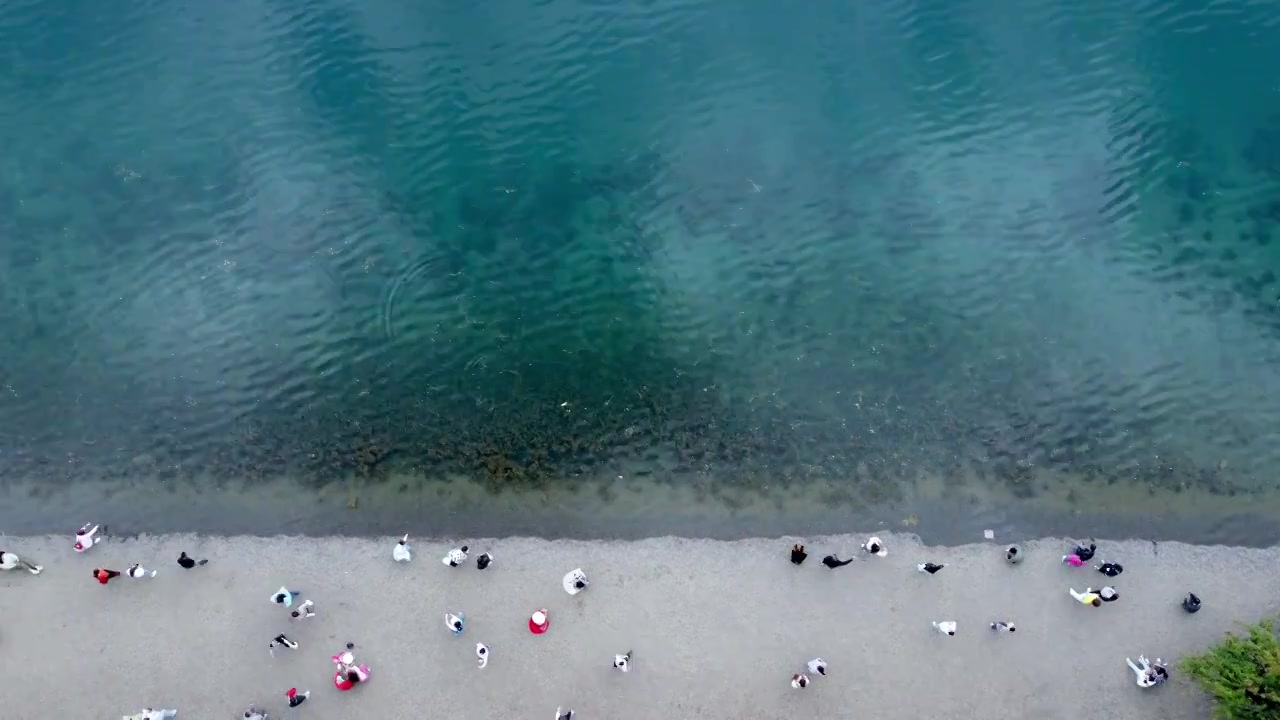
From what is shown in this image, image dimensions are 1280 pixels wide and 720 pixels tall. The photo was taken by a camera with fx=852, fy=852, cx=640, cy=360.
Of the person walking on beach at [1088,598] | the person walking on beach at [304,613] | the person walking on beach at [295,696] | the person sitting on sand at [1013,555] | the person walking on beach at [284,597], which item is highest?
the person walking on beach at [284,597]

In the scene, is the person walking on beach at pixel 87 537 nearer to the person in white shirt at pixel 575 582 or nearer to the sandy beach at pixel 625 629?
the sandy beach at pixel 625 629

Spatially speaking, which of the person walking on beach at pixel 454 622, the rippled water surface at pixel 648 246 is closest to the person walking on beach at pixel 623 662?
the person walking on beach at pixel 454 622

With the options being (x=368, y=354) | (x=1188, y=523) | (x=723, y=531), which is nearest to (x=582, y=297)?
(x=368, y=354)

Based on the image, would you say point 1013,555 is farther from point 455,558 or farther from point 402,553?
point 402,553

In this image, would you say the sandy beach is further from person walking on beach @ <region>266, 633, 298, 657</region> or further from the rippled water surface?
the rippled water surface

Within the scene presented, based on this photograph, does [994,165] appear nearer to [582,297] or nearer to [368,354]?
[582,297]
